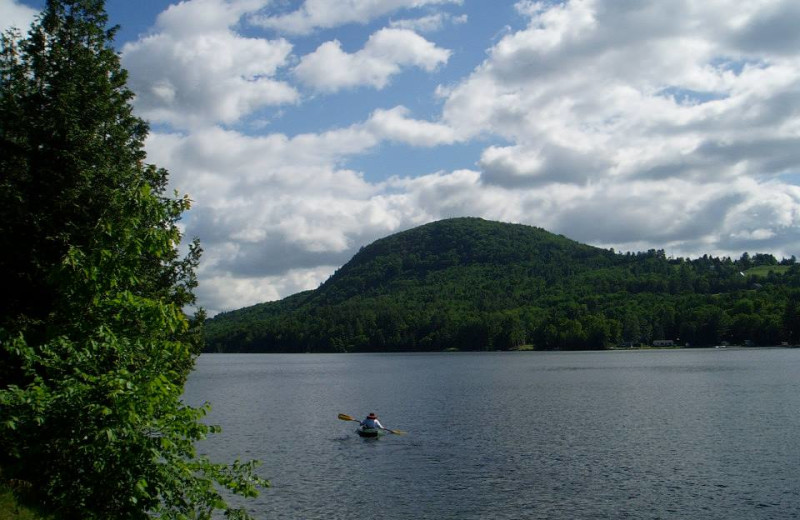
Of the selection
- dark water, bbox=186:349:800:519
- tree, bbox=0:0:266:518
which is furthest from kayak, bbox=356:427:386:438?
tree, bbox=0:0:266:518

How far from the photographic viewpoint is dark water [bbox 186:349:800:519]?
1273 inches

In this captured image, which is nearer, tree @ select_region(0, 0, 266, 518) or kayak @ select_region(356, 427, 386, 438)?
tree @ select_region(0, 0, 266, 518)

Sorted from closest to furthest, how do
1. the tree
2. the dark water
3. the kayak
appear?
1. the tree
2. the dark water
3. the kayak

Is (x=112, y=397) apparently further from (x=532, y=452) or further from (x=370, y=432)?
(x=370, y=432)

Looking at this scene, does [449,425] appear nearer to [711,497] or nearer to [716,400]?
[711,497]

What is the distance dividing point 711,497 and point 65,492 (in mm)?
31230

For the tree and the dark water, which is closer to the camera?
the tree

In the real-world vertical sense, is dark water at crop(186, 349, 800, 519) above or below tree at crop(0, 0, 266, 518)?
below

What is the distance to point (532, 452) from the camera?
45.1 metres

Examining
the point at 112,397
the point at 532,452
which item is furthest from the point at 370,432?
the point at 112,397

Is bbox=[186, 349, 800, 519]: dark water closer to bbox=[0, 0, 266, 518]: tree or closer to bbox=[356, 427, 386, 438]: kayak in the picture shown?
bbox=[356, 427, 386, 438]: kayak

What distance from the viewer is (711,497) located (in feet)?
108

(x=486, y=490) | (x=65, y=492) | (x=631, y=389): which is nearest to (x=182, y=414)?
(x=65, y=492)

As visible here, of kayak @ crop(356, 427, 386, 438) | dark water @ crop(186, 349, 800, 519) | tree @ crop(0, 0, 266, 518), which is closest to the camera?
tree @ crop(0, 0, 266, 518)
